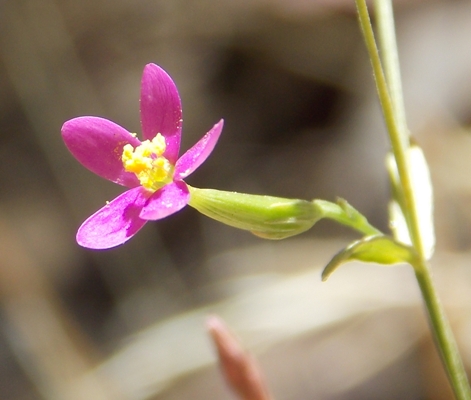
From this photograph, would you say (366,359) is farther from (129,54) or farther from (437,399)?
(129,54)

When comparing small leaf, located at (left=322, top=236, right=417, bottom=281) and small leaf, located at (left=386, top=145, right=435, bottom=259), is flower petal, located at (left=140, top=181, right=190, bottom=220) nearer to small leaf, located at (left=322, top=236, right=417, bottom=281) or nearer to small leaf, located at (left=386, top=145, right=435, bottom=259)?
small leaf, located at (left=322, top=236, right=417, bottom=281)

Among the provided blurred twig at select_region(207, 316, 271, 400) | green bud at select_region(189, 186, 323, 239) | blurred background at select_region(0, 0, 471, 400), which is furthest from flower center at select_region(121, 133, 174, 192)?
blurred background at select_region(0, 0, 471, 400)

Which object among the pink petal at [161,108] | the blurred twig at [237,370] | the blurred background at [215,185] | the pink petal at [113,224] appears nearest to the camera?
the pink petal at [113,224]

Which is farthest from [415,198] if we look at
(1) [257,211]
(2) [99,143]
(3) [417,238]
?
(2) [99,143]

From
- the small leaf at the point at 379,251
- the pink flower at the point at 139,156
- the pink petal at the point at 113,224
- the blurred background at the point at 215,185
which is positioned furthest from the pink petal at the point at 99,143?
the blurred background at the point at 215,185

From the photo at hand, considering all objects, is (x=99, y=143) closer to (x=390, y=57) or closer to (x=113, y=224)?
(x=113, y=224)

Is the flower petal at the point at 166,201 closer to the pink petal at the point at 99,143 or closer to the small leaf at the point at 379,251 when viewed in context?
the pink petal at the point at 99,143

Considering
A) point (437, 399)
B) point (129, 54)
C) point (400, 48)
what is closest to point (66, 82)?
point (129, 54)
